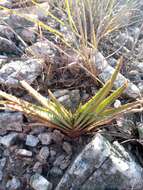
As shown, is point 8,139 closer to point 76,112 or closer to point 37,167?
point 37,167

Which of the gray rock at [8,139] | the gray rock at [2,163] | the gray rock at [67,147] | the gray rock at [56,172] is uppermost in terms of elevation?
the gray rock at [67,147]

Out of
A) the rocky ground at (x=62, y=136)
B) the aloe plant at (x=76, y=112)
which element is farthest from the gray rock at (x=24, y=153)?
the aloe plant at (x=76, y=112)

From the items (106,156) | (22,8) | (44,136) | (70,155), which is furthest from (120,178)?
(22,8)

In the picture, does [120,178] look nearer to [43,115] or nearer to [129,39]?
[43,115]

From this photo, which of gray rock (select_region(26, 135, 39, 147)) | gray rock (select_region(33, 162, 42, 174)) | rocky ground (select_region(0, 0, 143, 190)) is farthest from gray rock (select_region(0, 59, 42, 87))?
gray rock (select_region(33, 162, 42, 174))

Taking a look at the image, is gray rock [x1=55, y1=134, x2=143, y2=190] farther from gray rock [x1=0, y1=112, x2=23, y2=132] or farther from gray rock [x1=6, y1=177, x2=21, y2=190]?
gray rock [x1=0, y1=112, x2=23, y2=132]

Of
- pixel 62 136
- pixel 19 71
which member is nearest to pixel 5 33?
pixel 19 71

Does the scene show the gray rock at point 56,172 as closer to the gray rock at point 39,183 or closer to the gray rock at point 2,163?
the gray rock at point 39,183
